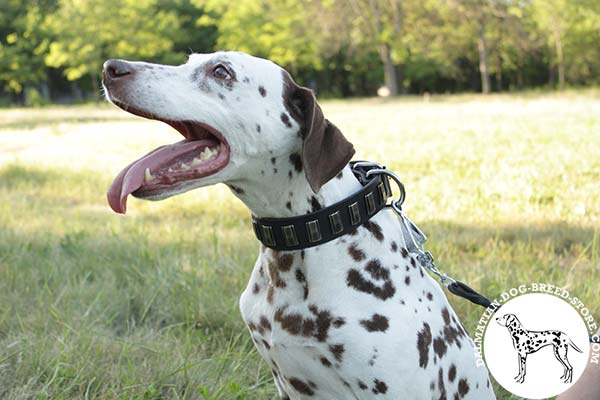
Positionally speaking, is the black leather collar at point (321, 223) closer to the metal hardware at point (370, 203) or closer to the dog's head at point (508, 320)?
the metal hardware at point (370, 203)

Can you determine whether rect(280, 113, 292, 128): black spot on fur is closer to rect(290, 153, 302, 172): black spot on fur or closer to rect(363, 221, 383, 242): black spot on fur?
rect(290, 153, 302, 172): black spot on fur

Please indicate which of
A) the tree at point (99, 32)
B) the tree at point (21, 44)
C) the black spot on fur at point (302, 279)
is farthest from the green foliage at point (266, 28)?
the black spot on fur at point (302, 279)

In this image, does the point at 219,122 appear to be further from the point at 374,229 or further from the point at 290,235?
the point at 374,229

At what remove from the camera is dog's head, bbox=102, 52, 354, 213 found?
2.21 m

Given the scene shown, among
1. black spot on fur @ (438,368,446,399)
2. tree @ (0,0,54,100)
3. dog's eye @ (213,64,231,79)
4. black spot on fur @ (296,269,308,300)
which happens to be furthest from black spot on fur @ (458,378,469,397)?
tree @ (0,0,54,100)

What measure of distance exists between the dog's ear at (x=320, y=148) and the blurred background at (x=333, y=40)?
39186 mm

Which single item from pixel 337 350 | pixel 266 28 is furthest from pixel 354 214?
pixel 266 28

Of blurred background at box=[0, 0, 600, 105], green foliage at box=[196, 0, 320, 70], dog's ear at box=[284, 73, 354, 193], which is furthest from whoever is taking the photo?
green foliage at box=[196, 0, 320, 70]

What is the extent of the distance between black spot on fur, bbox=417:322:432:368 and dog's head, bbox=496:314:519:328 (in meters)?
0.35

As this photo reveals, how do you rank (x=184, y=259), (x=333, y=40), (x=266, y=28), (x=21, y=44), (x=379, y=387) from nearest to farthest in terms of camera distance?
1. (x=379, y=387)
2. (x=184, y=259)
3. (x=333, y=40)
4. (x=266, y=28)
5. (x=21, y=44)

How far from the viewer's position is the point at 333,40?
137 ft

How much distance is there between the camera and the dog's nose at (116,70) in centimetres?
224

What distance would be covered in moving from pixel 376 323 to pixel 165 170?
853mm

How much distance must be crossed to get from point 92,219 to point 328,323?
16.4 feet
